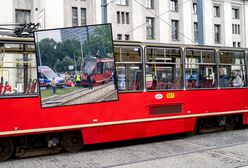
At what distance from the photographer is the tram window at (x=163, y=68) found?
1017 cm

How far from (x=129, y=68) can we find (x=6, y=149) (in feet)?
12.0

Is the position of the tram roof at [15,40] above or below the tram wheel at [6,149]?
above

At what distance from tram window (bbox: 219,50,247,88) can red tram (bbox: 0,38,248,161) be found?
31mm

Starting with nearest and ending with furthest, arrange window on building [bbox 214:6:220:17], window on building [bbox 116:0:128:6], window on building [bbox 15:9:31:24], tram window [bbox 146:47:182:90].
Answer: tram window [bbox 146:47:182:90] < window on building [bbox 15:9:31:24] < window on building [bbox 116:0:128:6] < window on building [bbox 214:6:220:17]

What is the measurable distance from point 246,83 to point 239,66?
0.65 meters

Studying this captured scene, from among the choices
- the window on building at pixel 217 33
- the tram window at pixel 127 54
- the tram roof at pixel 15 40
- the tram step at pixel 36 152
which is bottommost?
the tram step at pixel 36 152

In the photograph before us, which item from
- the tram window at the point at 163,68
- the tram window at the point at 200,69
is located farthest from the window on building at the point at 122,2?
the tram window at the point at 163,68

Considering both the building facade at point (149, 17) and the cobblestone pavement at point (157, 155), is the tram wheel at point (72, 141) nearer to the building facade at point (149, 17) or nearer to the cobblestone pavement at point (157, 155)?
the cobblestone pavement at point (157, 155)

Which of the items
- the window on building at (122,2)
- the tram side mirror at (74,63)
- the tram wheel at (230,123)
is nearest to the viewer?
the tram side mirror at (74,63)

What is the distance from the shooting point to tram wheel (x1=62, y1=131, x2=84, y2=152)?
9148 mm

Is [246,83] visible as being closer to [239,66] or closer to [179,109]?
[239,66]

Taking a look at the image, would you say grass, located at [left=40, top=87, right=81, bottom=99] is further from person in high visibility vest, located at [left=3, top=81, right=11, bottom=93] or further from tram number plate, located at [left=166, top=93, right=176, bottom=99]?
tram number plate, located at [left=166, top=93, right=176, bottom=99]

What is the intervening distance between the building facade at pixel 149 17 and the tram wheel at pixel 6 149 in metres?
20.3

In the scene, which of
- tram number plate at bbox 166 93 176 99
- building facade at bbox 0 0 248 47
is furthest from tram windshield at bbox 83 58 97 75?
building facade at bbox 0 0 248 47
